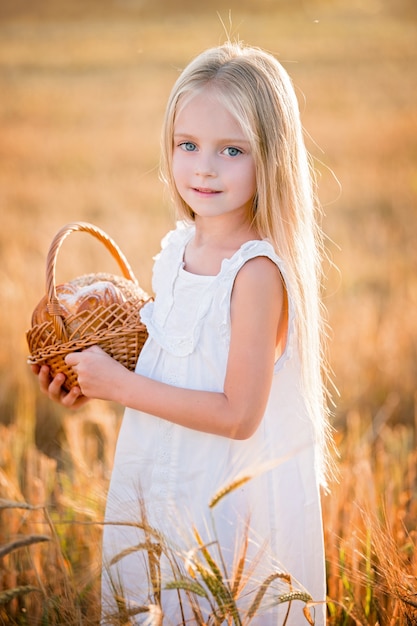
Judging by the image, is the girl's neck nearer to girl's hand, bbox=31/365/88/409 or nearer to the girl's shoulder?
the girl's shoulder

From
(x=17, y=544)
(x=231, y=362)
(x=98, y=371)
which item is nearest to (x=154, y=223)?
(x=98, y=371)

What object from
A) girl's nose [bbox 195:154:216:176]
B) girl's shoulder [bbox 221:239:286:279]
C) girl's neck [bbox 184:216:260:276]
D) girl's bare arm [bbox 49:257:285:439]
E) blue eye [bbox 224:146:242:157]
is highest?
blue eye [bbox 224:146:242:157]

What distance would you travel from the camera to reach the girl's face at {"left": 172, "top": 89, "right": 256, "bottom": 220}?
1.82 metres

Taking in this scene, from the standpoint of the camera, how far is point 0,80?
43.6 ft

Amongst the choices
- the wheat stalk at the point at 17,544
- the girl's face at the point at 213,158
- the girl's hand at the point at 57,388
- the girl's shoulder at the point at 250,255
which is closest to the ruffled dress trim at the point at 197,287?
the girl's shoulder at the point at 250,255

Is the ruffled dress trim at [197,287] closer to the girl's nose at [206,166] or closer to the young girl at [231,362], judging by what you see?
the young girl at [231,362]

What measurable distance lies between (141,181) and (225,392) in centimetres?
767

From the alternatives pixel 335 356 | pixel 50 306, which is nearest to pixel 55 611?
pixel 50 306

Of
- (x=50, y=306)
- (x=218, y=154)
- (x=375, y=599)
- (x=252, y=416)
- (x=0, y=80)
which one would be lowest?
(x=375, y=599)

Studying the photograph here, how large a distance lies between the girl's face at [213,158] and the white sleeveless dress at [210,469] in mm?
139

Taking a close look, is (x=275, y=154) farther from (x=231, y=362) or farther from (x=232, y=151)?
(x=231, y=362)

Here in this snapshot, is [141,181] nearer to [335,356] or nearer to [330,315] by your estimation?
[330,315]

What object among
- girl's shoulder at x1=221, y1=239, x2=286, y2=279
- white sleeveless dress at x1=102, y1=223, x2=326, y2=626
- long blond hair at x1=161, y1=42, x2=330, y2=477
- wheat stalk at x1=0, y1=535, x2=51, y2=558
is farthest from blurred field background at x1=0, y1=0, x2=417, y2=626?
girl's shoulder at x1=221, y1=239, x2=286, y2=279

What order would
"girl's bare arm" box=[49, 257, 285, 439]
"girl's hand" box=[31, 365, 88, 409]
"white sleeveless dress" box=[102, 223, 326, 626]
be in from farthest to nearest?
"girl's hand" box=[31, 365, 88, 409] < "white sleeveless dress" box=[102, 223, 326, 626] < "girl's bare arm" box=[49, 257, 285, 439]
